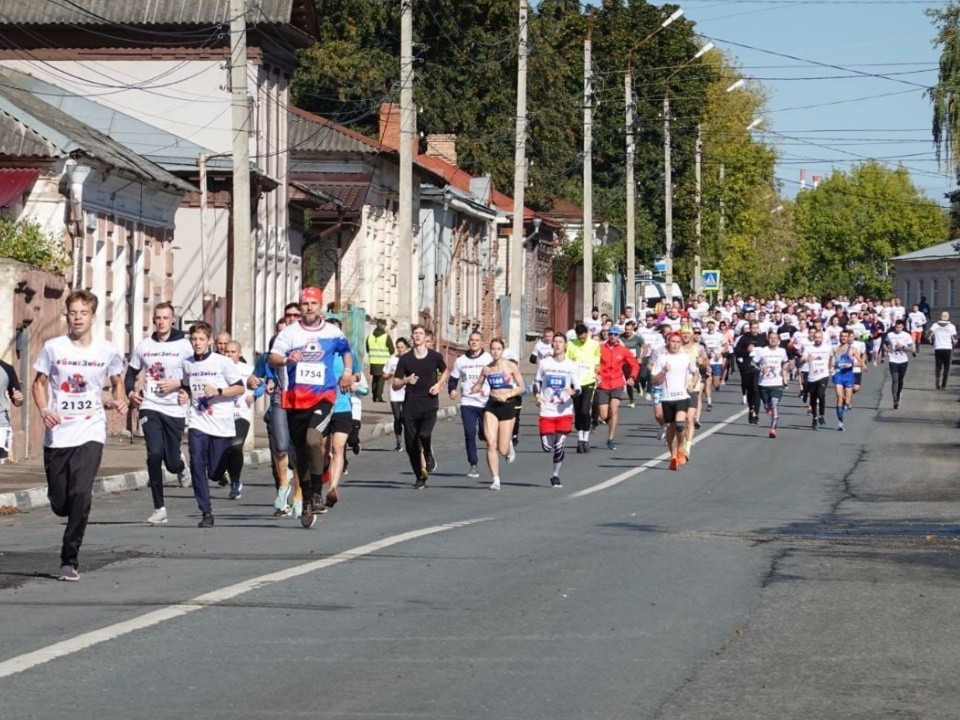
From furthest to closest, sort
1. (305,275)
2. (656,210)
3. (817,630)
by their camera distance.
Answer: (656,210) → (305,275) → (817,630)

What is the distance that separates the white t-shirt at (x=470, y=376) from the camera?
23.4m

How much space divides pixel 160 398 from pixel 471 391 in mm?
7168

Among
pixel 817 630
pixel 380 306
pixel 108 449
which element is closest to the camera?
pixel 817 630

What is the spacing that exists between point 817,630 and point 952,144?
55.2 m

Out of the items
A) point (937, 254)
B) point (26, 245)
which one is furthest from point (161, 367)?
point (937, 254)

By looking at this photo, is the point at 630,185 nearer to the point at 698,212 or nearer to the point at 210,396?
the point at 698,212

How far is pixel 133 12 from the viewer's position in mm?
40281

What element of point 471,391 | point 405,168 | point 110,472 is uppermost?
point 405,168

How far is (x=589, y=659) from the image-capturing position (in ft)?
29.1

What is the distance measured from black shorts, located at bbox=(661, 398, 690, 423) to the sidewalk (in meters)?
5.66

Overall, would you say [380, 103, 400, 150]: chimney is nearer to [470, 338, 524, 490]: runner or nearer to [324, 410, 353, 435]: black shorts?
[470, 338, 524, 490]: runner

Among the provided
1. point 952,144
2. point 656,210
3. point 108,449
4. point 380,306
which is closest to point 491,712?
point 108,449

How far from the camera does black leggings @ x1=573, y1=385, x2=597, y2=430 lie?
Result: 2884 cm

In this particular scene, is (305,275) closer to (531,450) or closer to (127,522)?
(531,450)
